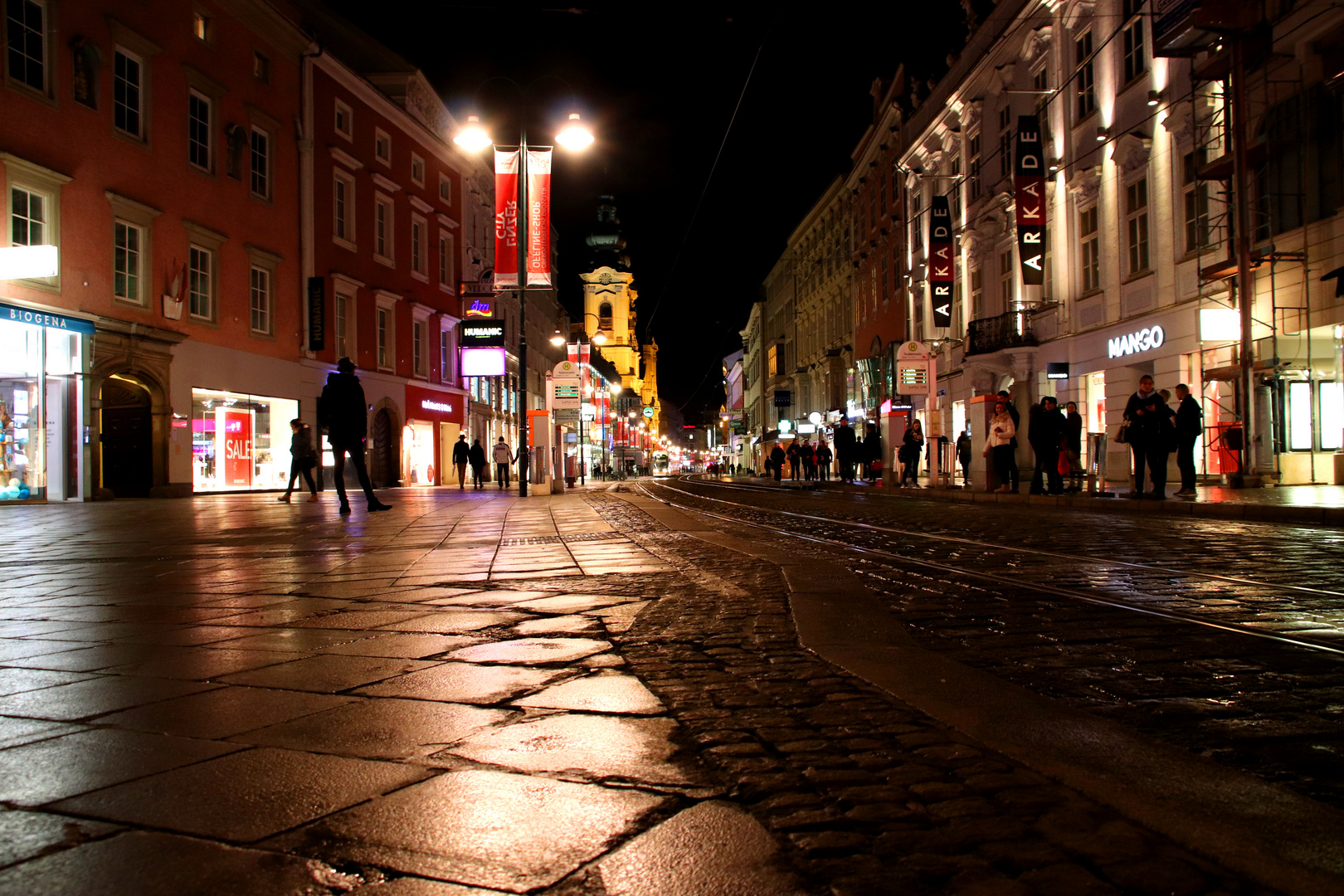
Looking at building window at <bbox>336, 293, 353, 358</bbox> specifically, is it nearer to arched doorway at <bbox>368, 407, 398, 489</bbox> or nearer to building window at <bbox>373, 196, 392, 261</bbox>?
building window at <bbox>373, 196, 392, 261</bbox>

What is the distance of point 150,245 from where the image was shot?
2334cm

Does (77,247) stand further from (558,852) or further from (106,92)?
(558,852)

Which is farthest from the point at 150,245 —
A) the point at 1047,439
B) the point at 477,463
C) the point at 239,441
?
the point at 1047,439

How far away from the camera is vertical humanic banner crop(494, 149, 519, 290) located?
20.9 metres

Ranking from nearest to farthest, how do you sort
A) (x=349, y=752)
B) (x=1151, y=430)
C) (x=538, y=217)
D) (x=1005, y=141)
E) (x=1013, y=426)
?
(x=349, y=752) → (x=1151, y=430) → (x=1013, y=426) → (x=538, y=217) → (x=1005, y=141)

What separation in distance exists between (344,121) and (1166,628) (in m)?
33.6

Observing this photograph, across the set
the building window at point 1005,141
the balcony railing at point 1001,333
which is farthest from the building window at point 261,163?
the building window at point 1005,141

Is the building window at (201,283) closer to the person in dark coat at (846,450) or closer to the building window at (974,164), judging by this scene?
the person in dark coat at (846,450)

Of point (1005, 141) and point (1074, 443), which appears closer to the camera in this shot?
point (1074, 443)

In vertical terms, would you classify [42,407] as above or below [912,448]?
above

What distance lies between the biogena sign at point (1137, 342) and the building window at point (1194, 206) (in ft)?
6.71

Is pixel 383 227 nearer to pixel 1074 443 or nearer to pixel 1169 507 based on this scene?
pixel 1074 443

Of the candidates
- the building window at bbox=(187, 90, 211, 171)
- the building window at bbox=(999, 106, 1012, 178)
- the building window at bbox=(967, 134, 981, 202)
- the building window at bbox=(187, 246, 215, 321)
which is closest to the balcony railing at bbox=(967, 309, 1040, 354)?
the building window at bbox=(999, 106, 1012, 178)

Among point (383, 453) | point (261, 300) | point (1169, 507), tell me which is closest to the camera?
point (1169, 507)
